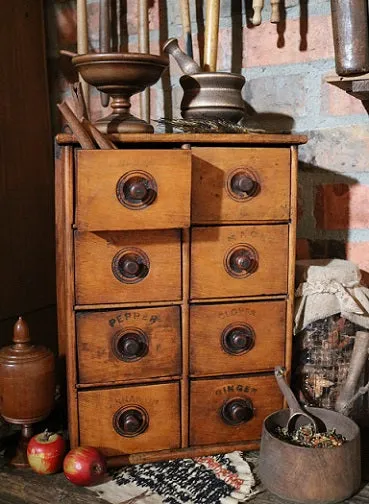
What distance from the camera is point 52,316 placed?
2.13 m

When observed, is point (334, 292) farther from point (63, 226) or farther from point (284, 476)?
point (63, 226)

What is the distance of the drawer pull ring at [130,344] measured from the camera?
1.50 m

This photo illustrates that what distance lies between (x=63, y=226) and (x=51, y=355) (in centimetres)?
30

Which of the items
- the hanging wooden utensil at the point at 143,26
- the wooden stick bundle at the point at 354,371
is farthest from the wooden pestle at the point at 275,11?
the wooden stick bundle at the point at 354,371

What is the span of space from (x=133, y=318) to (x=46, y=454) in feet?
1.13

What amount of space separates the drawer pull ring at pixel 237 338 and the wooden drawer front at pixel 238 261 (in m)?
0.08

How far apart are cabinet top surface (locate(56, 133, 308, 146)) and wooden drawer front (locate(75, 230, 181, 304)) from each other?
0.64ft

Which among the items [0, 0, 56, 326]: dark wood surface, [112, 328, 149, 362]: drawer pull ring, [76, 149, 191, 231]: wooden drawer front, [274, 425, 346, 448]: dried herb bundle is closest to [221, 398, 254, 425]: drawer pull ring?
[274, 425, 346, 448]: dried herb bundle

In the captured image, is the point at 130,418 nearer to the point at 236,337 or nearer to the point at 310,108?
the point at 236,337

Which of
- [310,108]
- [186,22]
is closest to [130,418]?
[310,108]

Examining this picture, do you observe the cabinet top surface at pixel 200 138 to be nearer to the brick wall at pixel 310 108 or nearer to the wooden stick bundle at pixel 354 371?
the brick wall at pixel 310 108

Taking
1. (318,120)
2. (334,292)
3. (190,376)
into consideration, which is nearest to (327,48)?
(318,120)

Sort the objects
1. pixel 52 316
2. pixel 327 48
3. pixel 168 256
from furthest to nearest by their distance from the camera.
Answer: pixel 52 316
pixel 327 48
pixel 168 256

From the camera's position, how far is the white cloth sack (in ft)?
5.16
